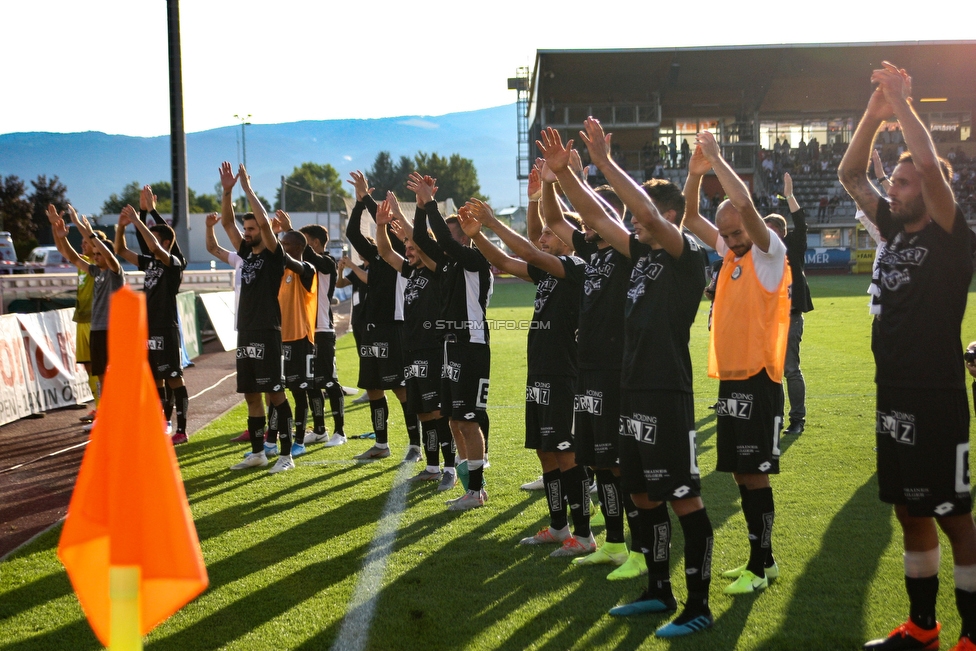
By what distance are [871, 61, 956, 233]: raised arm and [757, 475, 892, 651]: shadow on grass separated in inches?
76.7

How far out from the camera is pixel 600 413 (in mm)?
4883

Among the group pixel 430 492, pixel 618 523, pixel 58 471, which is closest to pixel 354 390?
pixel 58 471

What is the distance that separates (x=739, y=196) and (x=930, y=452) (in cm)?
142

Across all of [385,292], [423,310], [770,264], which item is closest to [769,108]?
[385,292]

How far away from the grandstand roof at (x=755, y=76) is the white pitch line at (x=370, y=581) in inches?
1640

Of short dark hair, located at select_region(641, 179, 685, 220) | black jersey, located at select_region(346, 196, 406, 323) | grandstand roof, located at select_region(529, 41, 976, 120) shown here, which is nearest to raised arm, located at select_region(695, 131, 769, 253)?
short dark hair, located at select_region(641, 179, 685, 220)

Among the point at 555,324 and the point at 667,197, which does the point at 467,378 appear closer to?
the point at 555,324

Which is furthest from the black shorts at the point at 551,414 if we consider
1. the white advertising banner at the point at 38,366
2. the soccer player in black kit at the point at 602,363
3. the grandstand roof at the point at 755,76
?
the grandstand roof at the point at 755,76

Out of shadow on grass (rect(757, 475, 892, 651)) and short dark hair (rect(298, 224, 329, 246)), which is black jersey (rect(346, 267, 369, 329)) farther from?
shadow on grass (rect(757, 475, 892, 651))

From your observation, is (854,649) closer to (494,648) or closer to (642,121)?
(494,648)

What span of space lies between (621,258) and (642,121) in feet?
154

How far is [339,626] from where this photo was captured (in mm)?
4285

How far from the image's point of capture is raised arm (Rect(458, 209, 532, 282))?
5684mm

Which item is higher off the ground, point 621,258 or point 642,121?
point 642,121
